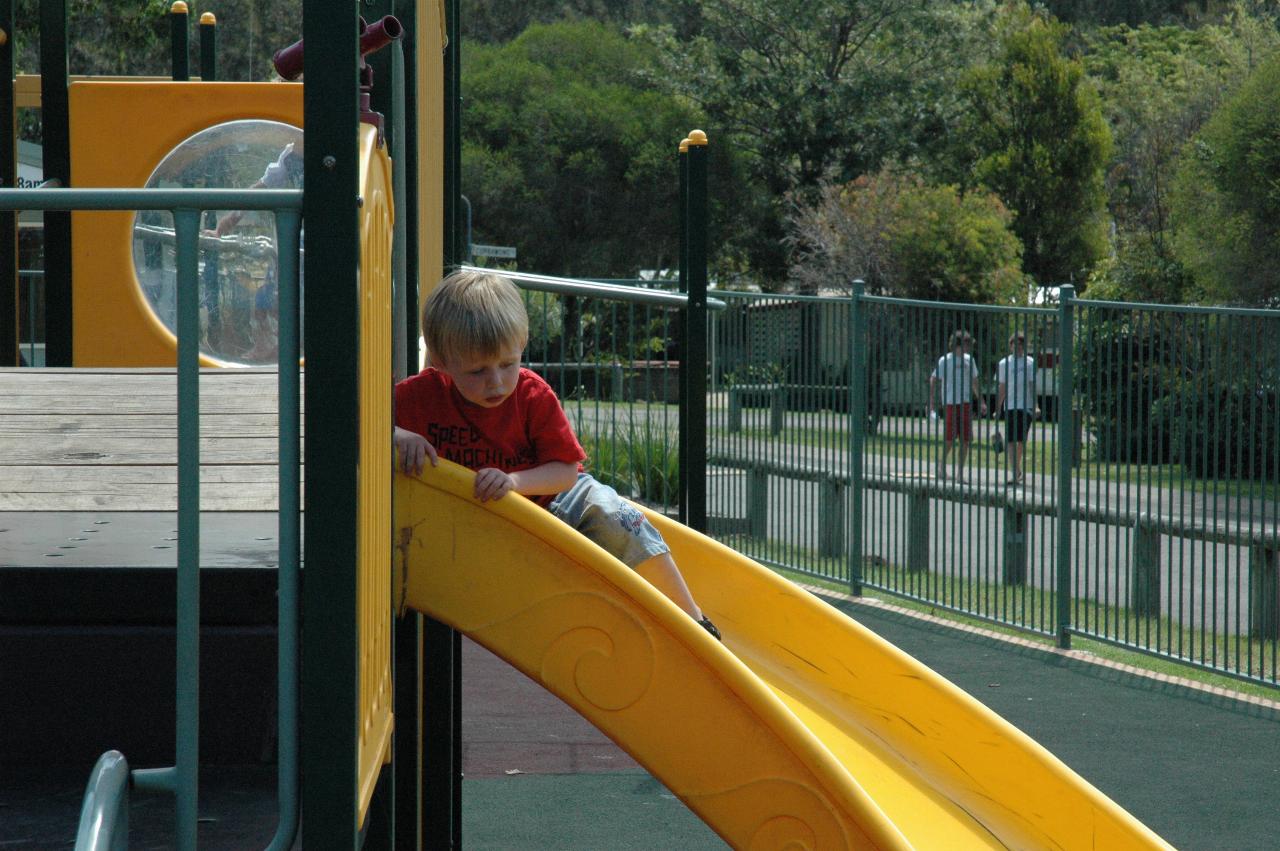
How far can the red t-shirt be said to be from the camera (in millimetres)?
2928

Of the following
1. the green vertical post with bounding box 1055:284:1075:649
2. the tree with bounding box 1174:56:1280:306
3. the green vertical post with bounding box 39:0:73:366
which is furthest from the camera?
the tree with bounding box 1174:56:1280:306

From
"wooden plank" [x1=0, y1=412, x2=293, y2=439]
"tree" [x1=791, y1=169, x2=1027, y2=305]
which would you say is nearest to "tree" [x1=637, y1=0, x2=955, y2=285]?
"tree" [x1=791, y1=169, x2=1027, y2=305]

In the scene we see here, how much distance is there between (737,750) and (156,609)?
1075 millimetres

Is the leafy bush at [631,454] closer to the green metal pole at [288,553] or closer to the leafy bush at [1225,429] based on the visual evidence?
the leafy bush at [1225,429]

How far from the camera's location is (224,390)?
135 inches

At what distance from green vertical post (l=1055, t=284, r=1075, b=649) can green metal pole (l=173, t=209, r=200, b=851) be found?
234 inches

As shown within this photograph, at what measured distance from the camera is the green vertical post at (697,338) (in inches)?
191

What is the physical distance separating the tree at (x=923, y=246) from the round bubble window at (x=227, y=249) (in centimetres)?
2011

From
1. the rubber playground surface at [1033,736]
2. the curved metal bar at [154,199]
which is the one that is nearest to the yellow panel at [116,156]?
the rubber playground surface at [1033,736]

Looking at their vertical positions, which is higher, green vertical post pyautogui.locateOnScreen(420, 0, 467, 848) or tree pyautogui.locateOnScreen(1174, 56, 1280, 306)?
tree pyautogui.locateOnScreen(1174, 56, 1280, 306)

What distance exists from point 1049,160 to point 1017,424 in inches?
909

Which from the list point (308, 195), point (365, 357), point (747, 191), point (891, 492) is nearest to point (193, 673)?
point (365, 357)

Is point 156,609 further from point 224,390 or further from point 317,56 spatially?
point 224,390

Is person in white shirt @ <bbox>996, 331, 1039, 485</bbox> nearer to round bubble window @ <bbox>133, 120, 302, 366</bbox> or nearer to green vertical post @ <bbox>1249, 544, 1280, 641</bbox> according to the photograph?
green vertical post @ <bbox>1249, 544, 1280, 641</bbox>
